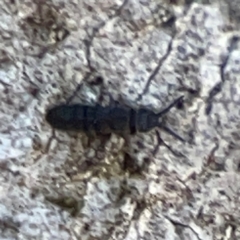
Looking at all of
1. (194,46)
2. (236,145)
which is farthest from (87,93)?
(236,145)

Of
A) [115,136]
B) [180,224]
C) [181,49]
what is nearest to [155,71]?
[181,49]

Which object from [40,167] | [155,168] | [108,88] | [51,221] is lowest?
[51,221]

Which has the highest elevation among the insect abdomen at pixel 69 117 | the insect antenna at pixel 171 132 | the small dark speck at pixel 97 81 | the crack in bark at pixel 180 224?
the small dark speck at pixel 97 81

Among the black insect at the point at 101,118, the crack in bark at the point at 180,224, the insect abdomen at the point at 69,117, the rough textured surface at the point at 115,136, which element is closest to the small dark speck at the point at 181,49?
the rough textured surface at the point at 115,136

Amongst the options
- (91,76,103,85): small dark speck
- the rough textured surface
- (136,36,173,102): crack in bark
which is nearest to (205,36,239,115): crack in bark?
the rough textured surface

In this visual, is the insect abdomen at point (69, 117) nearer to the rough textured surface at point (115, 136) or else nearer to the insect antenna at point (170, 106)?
the rough textured surface at point (115, 136)

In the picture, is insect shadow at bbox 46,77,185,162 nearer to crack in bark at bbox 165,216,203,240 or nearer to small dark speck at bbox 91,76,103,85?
small dark speck at bbox 91,76,103,85

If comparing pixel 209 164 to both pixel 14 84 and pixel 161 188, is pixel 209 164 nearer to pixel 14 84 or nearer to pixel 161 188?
pixel 161 188

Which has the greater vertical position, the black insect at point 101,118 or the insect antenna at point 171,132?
the insect antenna at point 171,132
